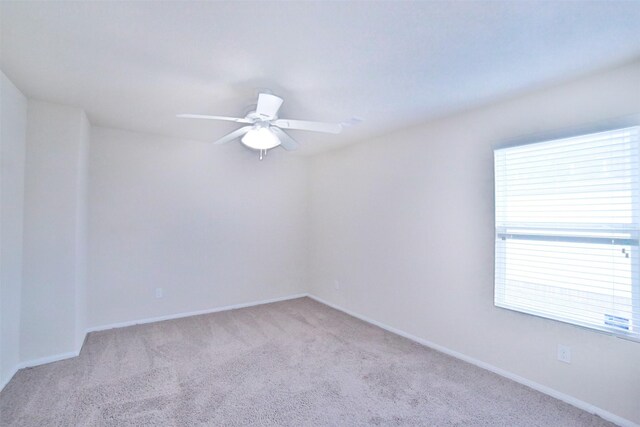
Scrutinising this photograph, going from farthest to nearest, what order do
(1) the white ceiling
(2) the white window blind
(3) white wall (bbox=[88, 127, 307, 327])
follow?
(3) white wall (bbox=[88, 127, 307, 327]) < (2) the white window blind < (1) the white ceiling

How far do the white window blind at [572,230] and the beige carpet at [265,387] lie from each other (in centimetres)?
71

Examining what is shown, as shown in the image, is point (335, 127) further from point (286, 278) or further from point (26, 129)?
point (286, 278)

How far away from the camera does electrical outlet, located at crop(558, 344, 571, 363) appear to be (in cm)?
213

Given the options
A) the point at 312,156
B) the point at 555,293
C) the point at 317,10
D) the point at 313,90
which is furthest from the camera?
the point at 312,156

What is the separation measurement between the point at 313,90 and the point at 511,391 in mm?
2786

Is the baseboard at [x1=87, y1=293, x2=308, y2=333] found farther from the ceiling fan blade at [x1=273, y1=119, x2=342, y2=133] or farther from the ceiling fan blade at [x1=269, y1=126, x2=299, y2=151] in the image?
the ceiling fan blade at [x1=273, y1=119, x2=342, y2=133]

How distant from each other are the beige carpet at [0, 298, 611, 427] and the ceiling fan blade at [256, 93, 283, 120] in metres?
2.09

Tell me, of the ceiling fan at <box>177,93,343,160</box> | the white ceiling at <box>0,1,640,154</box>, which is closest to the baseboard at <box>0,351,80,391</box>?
the white ceiling at <box>0,1,640,154</box>

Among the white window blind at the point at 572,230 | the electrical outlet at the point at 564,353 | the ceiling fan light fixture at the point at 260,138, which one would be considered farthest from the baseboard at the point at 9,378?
the electrical outlet at the point at 564,353

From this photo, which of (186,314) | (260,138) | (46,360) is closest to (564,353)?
(260,138)

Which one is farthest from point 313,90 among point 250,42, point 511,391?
point 511,391

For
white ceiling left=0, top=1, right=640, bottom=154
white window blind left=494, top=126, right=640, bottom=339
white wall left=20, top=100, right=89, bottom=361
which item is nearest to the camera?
white ceiling left=0, top=1, right=640, bottom=154

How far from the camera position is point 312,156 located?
4.89m

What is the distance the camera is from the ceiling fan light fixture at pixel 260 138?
2.46 meters
